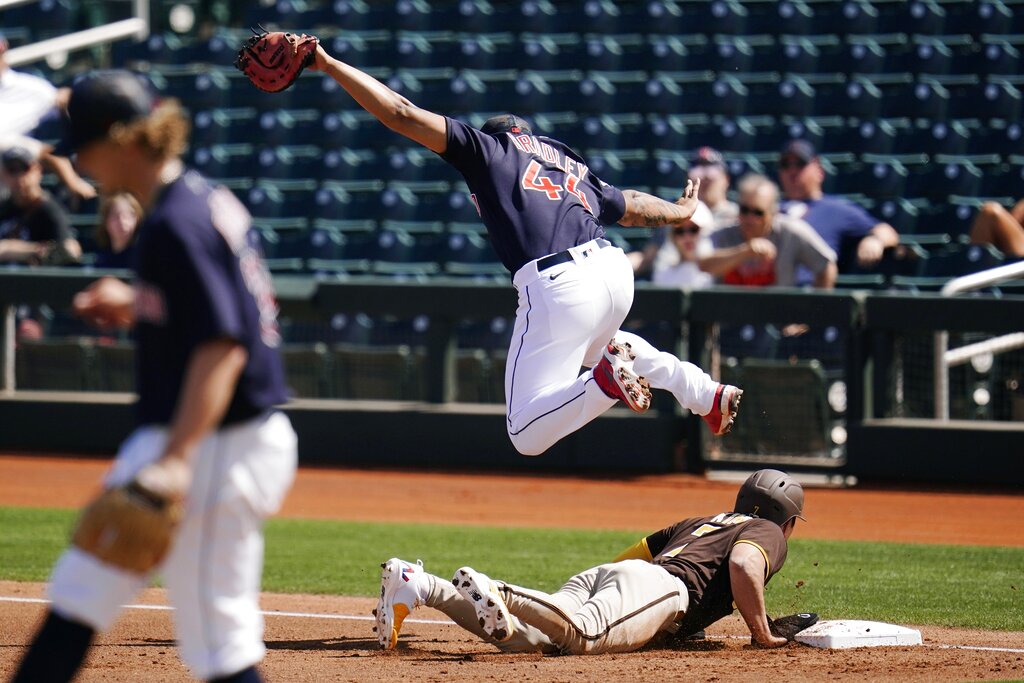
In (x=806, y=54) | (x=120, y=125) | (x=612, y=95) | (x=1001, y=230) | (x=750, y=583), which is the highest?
(x=806, y=54)

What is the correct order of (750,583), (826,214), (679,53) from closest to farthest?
(750,583) < (826,214) < (679,53)

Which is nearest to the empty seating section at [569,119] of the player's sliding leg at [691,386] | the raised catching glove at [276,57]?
the player's sliding leg at [691,386]

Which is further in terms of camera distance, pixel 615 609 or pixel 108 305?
pixel 615 609

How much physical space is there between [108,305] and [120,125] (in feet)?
1.37

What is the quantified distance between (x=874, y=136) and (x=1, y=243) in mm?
7864

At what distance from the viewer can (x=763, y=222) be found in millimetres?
10406

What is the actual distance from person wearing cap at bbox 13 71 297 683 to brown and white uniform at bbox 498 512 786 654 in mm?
2114

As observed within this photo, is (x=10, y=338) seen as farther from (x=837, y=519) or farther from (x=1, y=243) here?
(x=837, y=519)

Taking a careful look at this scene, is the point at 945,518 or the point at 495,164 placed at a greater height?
the point at 495,164

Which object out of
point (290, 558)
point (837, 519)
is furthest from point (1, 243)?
point (837, 519)

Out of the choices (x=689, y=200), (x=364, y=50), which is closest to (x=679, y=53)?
(x=364, y=50)

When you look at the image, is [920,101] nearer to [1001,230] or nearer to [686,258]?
[1001,230]

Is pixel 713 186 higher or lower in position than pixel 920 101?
lower

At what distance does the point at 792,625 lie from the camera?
18.5 ft
